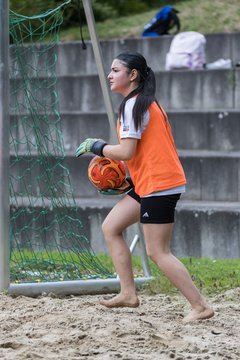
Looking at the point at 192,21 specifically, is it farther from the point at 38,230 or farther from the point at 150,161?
the point at 150,161

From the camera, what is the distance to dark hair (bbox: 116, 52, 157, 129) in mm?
6680

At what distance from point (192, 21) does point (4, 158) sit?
8.79 m

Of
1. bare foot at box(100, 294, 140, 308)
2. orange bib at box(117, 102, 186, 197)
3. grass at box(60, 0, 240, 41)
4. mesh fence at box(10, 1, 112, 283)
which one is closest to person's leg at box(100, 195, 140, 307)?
bare foot at box(100, 294, 140, 308)

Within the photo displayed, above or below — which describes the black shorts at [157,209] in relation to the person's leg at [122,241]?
above

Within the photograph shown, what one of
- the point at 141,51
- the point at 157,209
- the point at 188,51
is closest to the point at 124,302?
the point at 157,209

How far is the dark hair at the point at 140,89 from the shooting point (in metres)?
6.68

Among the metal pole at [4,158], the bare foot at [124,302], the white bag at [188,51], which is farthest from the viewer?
the white bag at [188,51]

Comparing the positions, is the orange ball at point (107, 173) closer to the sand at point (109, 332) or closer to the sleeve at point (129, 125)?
the sleeve at point (129, 125)

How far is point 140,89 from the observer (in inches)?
271

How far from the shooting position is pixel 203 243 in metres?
11.2

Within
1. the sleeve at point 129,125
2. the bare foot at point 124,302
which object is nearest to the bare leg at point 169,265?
the bare foot at point 124,302

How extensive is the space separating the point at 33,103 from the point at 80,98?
14.4ft

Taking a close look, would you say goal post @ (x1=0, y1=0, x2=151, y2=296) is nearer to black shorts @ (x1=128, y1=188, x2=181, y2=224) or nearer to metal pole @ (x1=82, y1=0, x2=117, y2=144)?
metal pole @ (x1=82, y1=0, x2=117, y2=144)

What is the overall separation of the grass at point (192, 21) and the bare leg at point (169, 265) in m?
9.12
